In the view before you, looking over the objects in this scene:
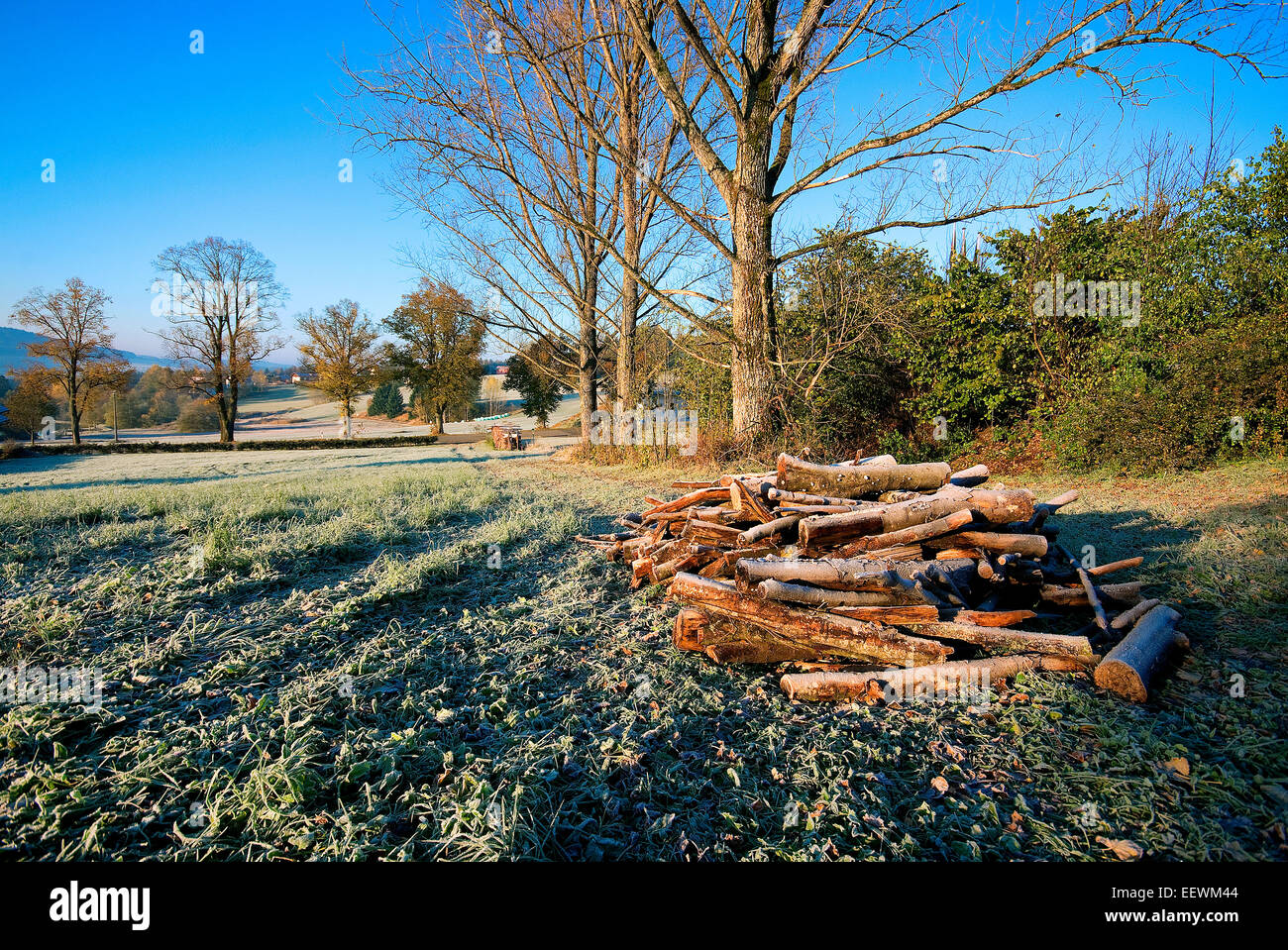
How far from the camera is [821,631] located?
10.4 ft

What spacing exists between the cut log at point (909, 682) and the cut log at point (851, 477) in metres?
2.14

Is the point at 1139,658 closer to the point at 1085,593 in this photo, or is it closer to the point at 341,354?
the point at 1085,593

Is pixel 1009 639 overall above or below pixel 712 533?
below

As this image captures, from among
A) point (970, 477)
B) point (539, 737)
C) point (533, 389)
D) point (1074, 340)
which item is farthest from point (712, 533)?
point (533, 389)

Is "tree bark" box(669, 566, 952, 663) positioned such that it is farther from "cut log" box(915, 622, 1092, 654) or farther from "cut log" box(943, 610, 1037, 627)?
"cut log" box(943, 610, 1037, 627)

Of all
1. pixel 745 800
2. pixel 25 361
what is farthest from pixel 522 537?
pixel 25 361

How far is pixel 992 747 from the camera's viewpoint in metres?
2.44

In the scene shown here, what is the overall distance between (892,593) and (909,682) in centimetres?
56

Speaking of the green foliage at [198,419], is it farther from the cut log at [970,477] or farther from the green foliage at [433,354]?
the cut log at [970,477]

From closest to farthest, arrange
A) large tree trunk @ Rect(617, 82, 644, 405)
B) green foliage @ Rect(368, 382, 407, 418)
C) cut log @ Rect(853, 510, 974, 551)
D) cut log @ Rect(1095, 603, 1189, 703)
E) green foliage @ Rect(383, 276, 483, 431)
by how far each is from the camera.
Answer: cut log @ Rect(1095, 603, 1189, 703), cut log @ Rect(853, 510, 974, 551), large tree trunk @ Rect(617, 82, 644, 405), green foliage @ Rect(383, 276, 483, 431), green foliage @ Rect(368, 382, 407, 418)

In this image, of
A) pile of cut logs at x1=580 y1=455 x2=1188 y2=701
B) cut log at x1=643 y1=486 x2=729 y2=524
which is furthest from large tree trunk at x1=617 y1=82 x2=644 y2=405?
pile of cut logs at x1=580 y1=455 x2=1188 y2=701

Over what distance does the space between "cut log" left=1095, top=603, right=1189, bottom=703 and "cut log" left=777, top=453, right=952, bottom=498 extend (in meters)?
1.99

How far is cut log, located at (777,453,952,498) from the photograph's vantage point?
4930 mm
